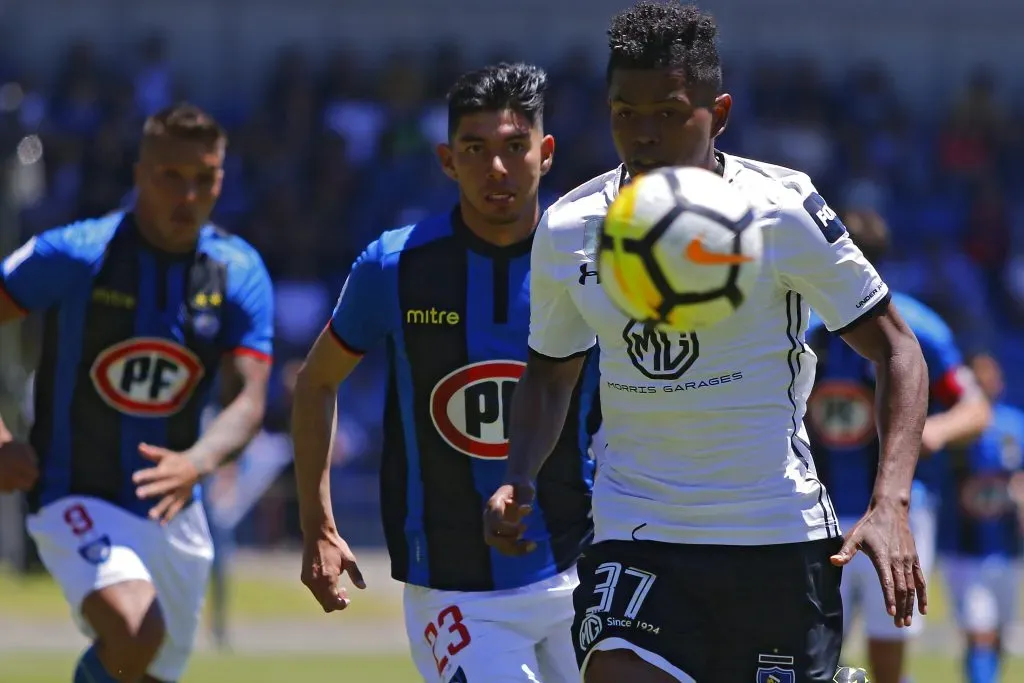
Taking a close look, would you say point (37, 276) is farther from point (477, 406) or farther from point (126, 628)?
point (477, 406)

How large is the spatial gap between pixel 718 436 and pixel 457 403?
4.59ft

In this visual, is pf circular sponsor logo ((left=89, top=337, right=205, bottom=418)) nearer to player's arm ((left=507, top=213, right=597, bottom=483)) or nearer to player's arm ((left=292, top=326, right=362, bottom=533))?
player's arm ((left=292, top=326, right=362, bottom=533))

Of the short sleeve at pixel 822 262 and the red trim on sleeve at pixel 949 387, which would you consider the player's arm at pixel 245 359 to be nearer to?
the red trim on sleeve at pixel 949 387

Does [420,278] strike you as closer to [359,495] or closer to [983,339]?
[359,495]

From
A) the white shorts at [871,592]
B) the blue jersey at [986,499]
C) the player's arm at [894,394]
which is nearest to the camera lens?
the player's arm at [894,394]

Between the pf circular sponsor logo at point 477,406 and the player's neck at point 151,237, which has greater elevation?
the player's neck at point 151,237

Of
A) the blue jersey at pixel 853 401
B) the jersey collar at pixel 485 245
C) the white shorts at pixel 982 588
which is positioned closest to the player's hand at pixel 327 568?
the jersey collar at pixel 485 245

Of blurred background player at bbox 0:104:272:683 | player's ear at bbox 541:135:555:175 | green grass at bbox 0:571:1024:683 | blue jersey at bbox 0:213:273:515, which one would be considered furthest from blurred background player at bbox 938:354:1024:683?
player's ear at bbox 541:135:555:175

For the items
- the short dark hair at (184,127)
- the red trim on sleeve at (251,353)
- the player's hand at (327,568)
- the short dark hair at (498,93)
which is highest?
the short dark hair at (498,93)

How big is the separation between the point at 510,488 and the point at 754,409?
69 cm

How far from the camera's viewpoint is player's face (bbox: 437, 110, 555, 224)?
5691mm

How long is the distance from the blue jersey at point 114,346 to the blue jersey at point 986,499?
18.2ft

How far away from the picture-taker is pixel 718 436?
456 centimetres

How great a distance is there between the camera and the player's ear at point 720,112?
182 inches
